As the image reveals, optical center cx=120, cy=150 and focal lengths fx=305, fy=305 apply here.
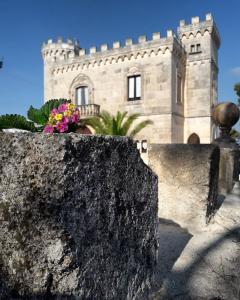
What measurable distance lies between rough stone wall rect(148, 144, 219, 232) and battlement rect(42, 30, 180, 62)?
16.0 metres

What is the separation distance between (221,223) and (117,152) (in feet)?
7.77

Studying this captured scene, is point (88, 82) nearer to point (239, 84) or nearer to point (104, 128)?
point (104, 128)

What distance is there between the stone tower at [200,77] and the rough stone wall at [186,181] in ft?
55.0

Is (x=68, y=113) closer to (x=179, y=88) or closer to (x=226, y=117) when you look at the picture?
(x=226, y=117)

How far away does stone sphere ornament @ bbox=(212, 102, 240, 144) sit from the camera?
562 cm

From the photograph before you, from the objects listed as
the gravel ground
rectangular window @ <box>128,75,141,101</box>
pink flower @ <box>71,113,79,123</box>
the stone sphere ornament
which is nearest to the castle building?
rectangular window @ <box>128,75,141,101</box>

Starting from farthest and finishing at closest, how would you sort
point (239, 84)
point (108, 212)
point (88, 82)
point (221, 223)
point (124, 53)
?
point (239, 84)
point (88, 82)
point (124, 53)
point (221, 223)
point (108, 212)

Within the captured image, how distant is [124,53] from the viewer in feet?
64.4

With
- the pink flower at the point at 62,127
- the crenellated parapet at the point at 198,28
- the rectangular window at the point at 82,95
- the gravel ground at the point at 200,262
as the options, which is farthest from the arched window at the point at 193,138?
the gravel ground at the point at 200,262

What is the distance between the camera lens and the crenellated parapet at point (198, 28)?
20.2m

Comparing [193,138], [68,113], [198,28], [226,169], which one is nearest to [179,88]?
[193,138]

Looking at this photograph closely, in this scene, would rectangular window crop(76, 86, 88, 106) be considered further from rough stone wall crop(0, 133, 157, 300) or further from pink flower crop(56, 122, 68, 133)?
rough stone wall crop(0, 133, 157, 300)

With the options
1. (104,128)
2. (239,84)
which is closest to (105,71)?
(104,128)

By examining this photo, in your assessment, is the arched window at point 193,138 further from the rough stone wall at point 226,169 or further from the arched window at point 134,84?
the rough stone wall at point 226,169
